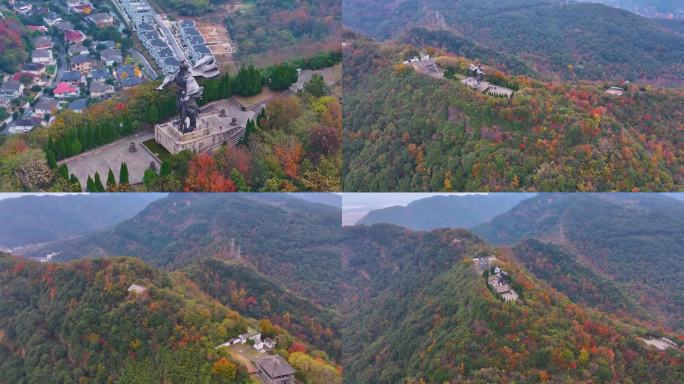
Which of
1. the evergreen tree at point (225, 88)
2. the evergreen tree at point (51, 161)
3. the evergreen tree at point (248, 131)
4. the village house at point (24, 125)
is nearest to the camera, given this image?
the evergreen tree at point (51, 161)

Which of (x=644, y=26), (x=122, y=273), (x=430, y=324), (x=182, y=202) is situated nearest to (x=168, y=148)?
(x=182, y=202)

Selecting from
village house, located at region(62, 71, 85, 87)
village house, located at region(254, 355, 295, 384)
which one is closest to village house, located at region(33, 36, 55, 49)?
village house, located at region(62, 71, 85, 87)

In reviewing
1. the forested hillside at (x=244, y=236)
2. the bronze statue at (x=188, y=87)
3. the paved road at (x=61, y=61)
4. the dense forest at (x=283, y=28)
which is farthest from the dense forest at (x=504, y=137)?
the paved road at (x=61, y=61)

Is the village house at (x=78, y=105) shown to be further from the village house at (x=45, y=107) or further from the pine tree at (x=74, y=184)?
the pine tree at (x=74, y=184)

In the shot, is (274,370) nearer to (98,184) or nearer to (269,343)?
(269,343)

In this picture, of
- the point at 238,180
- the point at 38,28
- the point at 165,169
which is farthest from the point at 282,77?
the point at 38,28

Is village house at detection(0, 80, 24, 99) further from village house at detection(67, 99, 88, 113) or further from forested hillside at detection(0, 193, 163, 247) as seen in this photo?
forested hillside at detection(0, 193, 163, 247)

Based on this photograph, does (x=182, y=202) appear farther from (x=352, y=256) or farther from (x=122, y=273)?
(x=352, y=256)
